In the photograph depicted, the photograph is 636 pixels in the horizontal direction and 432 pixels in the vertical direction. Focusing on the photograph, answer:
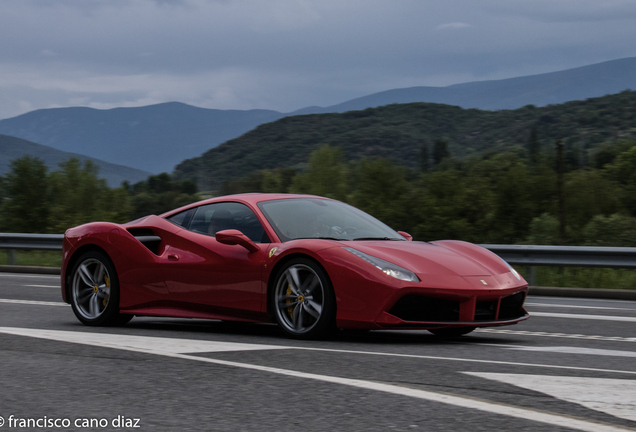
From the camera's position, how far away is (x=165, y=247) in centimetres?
658

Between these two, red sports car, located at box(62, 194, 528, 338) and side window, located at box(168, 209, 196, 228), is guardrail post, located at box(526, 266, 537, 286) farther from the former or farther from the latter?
side window, located at box(168, 209, 196, 228)

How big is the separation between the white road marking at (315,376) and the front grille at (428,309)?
0.95m

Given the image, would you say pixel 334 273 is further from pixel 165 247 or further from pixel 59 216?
pixel 59 216

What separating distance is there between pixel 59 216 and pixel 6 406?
6060 cm

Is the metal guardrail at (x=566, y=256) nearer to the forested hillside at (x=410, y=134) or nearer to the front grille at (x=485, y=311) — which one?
the front grille at (x=485, y=311)

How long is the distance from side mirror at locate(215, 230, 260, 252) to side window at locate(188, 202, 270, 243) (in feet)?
0.57

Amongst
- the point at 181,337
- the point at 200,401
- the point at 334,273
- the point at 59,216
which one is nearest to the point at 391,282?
the point at 334,273

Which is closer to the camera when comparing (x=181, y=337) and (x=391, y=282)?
(x=391, y=282)

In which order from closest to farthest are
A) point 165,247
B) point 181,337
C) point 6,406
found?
1. point 6,406
2. point 181,337
3. point 165,247

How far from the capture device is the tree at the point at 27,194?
64000 mm

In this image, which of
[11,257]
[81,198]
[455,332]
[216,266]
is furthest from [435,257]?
[81,198]

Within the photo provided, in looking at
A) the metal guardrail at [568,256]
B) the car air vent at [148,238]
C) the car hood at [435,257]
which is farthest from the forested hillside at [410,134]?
the car hood at [435,257]

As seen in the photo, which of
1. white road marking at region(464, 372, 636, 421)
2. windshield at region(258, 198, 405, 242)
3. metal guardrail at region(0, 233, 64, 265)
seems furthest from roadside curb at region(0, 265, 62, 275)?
white road marking at region(464, 372, 636, 421)

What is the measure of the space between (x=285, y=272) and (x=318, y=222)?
29.9 inches
